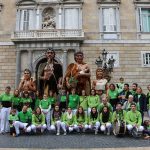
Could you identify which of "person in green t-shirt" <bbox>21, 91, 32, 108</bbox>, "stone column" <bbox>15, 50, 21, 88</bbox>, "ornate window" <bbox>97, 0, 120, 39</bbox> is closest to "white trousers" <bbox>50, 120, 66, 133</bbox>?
"person in green t-shirt" <bbox>21, 91, 32, 108</bbox>

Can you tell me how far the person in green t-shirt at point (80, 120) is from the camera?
11578mm

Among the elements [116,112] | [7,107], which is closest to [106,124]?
[116,112]

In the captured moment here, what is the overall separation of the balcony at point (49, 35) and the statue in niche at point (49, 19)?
775 millimetres

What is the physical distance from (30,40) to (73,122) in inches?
551

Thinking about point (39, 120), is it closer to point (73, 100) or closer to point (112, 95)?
point (73, 100)

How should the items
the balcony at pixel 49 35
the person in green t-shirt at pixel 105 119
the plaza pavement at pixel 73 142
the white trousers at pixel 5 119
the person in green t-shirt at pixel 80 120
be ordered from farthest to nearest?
the balcony at pixel 49 35, the white trousers at pixel 5 119, the person in green t-shirt at pixel 80 120, the person in green t-shirt at pixel 105 119, the plaza pavement at pixel 73 142

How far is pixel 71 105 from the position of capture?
39.8 ft

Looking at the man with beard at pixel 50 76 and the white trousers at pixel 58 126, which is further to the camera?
the man with beard at pixel 50 76

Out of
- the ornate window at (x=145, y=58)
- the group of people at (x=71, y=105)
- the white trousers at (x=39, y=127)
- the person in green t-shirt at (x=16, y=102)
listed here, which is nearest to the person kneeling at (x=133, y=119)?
the group of people at (x=71, y=105)

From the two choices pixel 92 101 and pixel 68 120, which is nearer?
pixel 68 120

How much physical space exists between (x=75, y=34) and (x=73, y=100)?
43.2 ft

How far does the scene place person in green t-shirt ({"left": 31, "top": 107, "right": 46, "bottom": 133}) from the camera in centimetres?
1149

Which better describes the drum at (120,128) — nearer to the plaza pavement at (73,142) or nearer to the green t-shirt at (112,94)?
the plaza pavement at (73,142)

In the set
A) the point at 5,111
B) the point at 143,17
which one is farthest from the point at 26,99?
the point at 143,17
